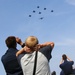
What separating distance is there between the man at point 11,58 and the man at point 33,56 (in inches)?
16.8

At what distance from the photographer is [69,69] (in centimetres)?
1647

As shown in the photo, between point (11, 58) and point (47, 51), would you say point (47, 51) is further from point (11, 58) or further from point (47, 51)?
point (11, 58)

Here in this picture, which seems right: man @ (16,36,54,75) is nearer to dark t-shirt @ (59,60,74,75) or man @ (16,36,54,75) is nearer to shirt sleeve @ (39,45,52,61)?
shirt sleeve @ (39,45,52,61)

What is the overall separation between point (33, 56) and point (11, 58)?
911 millimetres

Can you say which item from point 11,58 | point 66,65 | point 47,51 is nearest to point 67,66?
point 66,65

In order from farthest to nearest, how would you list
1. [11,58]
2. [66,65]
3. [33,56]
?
[66,65], [11,58], [33,56]

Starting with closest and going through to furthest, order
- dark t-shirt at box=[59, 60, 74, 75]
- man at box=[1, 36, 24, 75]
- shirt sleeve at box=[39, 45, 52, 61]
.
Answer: shirt sleeve at box=[39, 45, 52, 61]
man at box=[1, 36, 24, 75]
dark t-shirt at box=[59, 60, 74, 75]

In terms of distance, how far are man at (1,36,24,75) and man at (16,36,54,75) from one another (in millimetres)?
426

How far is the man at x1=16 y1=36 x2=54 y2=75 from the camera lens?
8055mm

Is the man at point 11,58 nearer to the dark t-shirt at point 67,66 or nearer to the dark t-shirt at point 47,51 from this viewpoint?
the dark t-shirt at point 47,51

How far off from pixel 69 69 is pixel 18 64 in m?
8.06

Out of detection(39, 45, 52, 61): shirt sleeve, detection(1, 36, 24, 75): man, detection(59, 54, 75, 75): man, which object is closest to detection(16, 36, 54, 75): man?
detection(39, 45, 52, 61): shirt sleeve

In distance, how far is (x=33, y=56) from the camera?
26.8 feet

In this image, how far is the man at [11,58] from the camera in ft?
28.5
